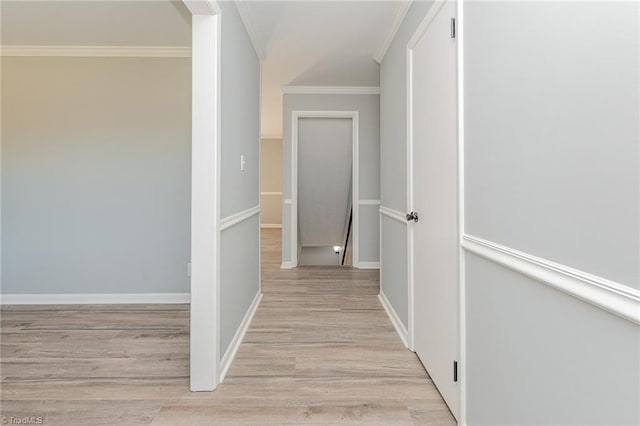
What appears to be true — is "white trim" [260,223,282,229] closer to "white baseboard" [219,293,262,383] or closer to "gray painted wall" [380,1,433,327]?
"white baseboard" [219,293,262,383]

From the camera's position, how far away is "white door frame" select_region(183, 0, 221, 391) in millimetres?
1617

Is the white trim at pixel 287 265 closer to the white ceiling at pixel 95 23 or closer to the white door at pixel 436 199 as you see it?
the white door at pixel 436 199

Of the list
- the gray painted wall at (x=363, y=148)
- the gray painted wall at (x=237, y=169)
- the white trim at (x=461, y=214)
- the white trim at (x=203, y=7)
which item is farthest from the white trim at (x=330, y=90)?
the white trim at (x=461, y=214)

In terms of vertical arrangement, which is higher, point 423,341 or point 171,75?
point 171,75

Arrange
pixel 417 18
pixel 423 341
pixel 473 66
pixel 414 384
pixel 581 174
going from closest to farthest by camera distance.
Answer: pixel 581 174 → pixel 473 66 → pixel 414 384 → pixel 423 341 → pixel 417 18

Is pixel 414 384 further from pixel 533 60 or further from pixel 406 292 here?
pixel 533 60

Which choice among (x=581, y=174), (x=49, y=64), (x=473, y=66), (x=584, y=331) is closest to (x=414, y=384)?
(x=584, y=331)

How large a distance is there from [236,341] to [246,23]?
2.24 metres

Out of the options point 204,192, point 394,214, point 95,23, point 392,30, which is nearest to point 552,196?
point 204,192

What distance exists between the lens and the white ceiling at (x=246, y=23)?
2230 mm

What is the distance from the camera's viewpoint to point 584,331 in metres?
0.75

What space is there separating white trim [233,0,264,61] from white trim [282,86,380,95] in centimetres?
111

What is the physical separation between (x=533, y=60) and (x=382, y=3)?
65.0 inches

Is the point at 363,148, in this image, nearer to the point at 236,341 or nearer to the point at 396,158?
the point at 396,158
